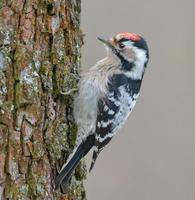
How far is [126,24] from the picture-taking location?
8.58m

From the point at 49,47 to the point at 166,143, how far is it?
3.59m

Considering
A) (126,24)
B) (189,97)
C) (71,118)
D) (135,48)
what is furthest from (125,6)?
(71,118)

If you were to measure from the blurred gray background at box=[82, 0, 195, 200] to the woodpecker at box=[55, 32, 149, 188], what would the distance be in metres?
2.14

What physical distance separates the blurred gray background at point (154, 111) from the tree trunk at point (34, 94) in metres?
2.83

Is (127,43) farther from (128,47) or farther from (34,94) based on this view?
(34,94)

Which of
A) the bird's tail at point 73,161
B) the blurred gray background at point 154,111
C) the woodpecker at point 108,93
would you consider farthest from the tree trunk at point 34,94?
the blurred gray background at point 154,111

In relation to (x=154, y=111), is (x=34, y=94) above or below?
above

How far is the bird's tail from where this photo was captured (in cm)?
490

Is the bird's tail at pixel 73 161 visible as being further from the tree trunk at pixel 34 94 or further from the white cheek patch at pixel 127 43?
the white cheek patch at pixel 127 43

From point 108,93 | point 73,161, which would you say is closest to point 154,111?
point 108,93

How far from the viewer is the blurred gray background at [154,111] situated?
798 cm

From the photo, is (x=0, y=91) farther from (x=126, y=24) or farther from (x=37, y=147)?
(x=126, y=24)

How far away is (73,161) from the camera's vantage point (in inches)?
197

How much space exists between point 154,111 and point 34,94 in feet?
12.7
